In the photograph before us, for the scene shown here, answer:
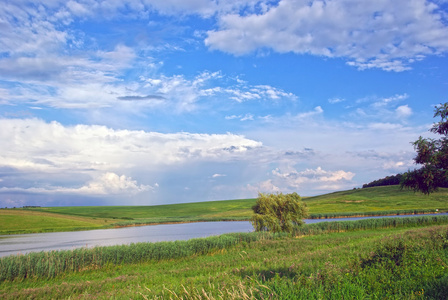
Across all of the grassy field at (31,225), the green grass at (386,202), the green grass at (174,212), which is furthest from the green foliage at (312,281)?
the green grass at (174,212)


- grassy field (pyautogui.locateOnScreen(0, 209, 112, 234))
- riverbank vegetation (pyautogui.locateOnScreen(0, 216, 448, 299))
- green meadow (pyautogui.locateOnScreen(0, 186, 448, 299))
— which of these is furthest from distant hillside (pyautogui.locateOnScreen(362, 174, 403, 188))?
riverbank vegetation (pyautogui.locateOnScreen(0, 216, 448, 299))

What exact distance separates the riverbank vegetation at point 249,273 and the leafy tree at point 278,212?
5273 mm

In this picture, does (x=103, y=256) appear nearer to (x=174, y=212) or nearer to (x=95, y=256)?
(x=95, y=256)

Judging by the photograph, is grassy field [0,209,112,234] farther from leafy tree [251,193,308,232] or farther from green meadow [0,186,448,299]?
green meadow [0,186,448,299]

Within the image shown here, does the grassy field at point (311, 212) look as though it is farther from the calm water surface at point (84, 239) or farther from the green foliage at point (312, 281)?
the green foliage at point (312, 281)

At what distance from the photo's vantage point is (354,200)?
101 metres

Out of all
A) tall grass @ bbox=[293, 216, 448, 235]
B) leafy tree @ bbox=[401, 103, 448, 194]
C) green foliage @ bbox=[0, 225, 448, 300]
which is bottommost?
tall grass @ bbox=[293, 216, 448, 235]

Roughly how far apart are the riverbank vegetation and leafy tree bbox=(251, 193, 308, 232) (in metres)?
5.27

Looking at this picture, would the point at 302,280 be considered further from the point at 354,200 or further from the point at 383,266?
the point at 354,200

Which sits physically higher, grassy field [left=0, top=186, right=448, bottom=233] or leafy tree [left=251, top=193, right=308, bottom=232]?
leafy tree [left=251, top=193, right=308, bottom=232]

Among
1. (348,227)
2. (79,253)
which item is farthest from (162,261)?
(348,227)

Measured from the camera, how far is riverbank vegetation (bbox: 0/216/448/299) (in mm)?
6770

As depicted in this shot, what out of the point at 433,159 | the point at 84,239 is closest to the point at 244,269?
the point at 433,159

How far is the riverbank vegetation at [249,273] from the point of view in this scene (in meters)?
6.77
